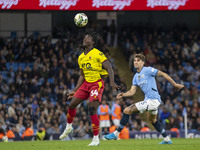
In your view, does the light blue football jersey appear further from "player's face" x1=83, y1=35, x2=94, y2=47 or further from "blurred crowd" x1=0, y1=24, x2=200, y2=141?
"blurred crowd" x1=0, y1=24, x2=200, y2=141

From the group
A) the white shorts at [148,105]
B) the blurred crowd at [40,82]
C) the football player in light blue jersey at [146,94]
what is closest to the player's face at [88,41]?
the football player in light blue jersey at [146,94]

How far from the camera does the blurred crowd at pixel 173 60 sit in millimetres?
22781

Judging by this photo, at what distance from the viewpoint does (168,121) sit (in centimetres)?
2162

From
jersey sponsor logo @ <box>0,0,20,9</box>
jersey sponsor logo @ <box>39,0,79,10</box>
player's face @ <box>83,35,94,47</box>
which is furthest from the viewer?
jersey sponsor logo @ <box>39,0,79,10</box>

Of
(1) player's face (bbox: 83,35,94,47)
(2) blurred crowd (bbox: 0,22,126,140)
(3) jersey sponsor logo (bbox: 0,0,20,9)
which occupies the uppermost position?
(3) jersey sponsor logo (bbox: 0,0,20,9)

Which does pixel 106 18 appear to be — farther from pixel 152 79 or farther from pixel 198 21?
pixel 152 79

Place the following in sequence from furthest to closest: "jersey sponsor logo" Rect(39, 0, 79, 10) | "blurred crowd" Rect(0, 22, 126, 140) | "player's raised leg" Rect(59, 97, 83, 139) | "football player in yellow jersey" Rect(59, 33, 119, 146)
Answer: "blurred crowd" Rect(0, 22, 126, 140) → "jersey sponsor logo" Rect(39, 0, 79, 10) → "player's raised leg" Rect(59, 97, 83, 139) → "football player in yellow jersey" Rect(59, 33, 119, 146)

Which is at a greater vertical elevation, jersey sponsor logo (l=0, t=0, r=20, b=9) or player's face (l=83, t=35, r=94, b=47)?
jersey sponsor logo (l=0, t=0, r=20, b=9)

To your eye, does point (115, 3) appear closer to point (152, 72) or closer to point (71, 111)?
point (152, 72)

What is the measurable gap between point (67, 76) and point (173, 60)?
602cm

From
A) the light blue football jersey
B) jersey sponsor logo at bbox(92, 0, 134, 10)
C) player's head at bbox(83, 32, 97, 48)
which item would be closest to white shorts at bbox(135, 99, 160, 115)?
the light blue football jersey

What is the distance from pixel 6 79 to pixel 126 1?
22.1 feet

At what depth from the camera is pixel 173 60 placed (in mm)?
26141

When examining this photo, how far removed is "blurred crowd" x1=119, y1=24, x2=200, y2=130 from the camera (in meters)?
22.8
